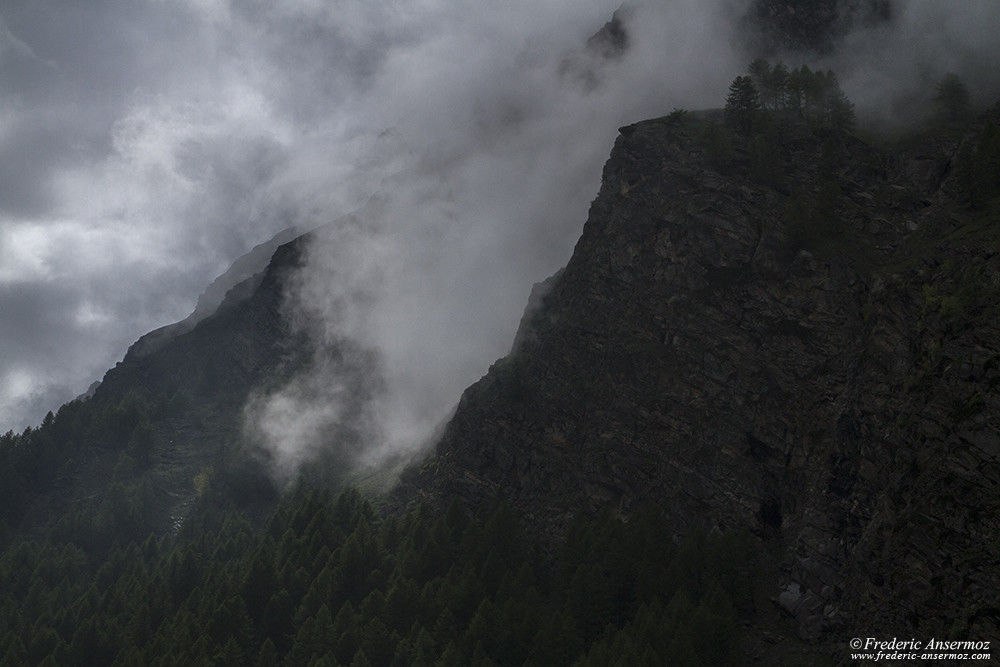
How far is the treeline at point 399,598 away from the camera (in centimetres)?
6981

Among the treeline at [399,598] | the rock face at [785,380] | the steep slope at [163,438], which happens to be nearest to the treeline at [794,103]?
the rock face at [785,380]

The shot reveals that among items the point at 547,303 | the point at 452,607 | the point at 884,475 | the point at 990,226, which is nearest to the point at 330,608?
the point at 452,607

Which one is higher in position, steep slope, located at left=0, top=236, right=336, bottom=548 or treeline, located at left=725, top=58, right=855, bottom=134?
steep slope, located at left=0, top=236, right=336, bottom=548

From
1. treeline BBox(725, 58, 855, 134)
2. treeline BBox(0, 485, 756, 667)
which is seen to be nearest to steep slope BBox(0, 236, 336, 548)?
treeline BBox(0, 485, 756, 667)

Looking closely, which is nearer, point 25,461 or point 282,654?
point 282,654

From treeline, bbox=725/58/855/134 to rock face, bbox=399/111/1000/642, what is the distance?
4646 mm

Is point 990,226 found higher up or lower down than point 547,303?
lower down

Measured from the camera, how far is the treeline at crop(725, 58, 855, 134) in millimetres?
99688

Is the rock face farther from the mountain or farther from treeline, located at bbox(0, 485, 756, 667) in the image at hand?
treeline, located at bbox(0, 485, 756, 667)

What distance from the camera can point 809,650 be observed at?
6297 centimetres

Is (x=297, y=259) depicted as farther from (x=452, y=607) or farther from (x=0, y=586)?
(x=452, y=607)

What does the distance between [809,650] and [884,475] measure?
15037mm

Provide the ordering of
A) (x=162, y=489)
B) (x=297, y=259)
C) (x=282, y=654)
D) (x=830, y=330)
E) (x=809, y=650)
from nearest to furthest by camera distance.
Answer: (x=809, y=650) → (x=830, y=330) → (x=282, y=654) → (x=162, y=489) → (x=297, y=259)

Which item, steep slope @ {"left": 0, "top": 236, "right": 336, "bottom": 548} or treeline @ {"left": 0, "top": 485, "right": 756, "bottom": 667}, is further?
steep slope @ {"left": 0, "top": 236, "right": 336, "bottom": 548}
